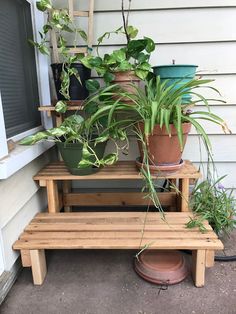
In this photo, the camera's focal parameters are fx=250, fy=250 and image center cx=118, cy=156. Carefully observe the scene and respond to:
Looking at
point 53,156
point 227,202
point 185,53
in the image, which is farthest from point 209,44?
point 53,156

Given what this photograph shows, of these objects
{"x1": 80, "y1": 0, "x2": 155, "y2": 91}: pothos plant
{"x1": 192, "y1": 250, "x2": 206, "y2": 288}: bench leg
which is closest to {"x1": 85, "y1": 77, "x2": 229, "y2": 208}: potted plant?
{"x1": 80, "y1": 0, "x2": 155, "y2": 91}: pothos plant

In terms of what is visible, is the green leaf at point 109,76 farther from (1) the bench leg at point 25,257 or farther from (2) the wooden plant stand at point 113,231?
(1) the bench leg at point 25,257

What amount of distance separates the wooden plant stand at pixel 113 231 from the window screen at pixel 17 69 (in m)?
0.35

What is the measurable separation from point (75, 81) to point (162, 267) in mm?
1161

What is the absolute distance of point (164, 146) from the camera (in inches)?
51.4

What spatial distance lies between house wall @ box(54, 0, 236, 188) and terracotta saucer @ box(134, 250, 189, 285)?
101 centimetres

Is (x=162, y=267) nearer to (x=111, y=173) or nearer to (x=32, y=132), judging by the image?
(x=111, y=173)

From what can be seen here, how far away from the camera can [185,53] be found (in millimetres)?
1642

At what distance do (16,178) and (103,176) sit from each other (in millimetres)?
468

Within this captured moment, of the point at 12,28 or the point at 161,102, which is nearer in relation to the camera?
the point at 161,102

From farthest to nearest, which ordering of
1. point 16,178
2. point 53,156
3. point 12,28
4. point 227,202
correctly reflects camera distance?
point 53,156, point 227,202, point 12,28, point 16,178

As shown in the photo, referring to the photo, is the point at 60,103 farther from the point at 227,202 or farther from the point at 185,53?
the point at 227,202

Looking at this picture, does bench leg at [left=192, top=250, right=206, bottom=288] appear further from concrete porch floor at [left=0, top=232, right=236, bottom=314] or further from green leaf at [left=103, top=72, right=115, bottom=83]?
green leaf at [left=103, top=72, right=115, bottom=83]

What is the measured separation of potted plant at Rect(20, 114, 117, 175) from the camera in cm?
129
